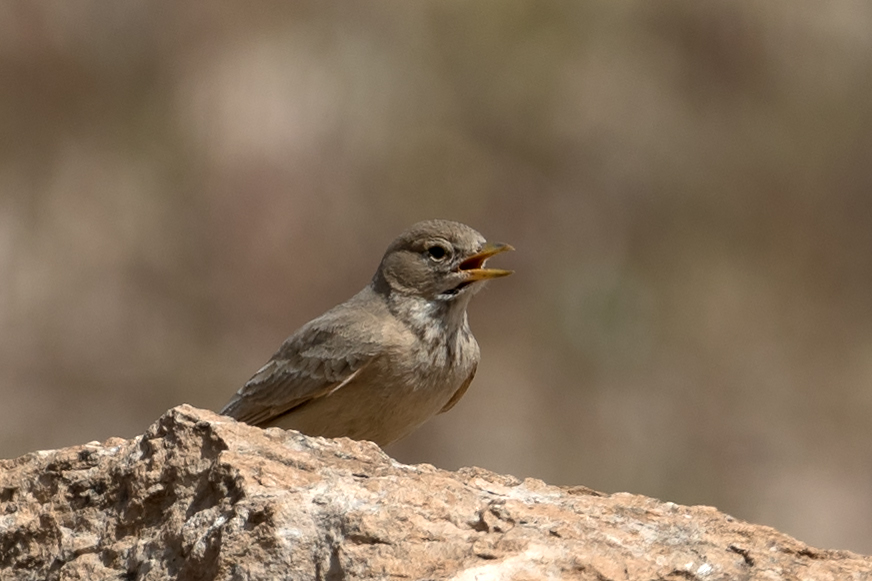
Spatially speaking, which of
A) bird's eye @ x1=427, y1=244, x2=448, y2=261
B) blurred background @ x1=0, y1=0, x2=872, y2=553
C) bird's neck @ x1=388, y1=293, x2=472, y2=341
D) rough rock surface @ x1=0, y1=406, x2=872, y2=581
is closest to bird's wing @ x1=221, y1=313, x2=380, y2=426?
bird's neck @ x1=388, y1=293, x2=472, y2=341

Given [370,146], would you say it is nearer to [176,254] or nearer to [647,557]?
[176,254]

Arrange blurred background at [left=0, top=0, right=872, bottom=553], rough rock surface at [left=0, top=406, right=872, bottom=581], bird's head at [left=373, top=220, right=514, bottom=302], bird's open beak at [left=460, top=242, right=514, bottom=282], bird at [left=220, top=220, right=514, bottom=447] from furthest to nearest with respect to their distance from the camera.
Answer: blurred background at [left=0, top=0, right=872, bottom=553] < bird's head at [left=373, top=220, right=514, bottom=302] < bird's open beak at [left=460, top=242, right=514, bottom=282] < bird at [left=220, top=220, right=514, bottom=447] < rough rock surface at [left=0, top=406, right=872, bottom=581]

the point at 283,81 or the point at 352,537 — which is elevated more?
the point at 283,81

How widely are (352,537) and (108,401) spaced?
9.97 m

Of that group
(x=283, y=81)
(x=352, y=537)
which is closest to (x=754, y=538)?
(x=352, y=537)

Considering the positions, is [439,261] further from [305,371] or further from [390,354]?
[305,371]

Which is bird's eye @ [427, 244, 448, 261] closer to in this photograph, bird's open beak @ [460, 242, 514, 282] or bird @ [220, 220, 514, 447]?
bird @ [220, 220, 514, 447]

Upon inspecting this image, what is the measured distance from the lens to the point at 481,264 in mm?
7578

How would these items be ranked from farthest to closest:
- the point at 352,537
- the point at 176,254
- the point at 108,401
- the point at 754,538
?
the point at 176,254, the point at 108,401, the point at 754,538, the point at 352,537

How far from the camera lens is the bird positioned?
7.02 meters

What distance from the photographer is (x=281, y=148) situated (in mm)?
14953

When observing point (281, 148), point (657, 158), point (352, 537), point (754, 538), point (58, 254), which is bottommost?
point (352, 537)

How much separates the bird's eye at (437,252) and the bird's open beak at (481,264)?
108 millimetres

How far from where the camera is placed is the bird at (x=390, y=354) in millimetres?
7020
